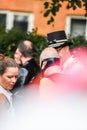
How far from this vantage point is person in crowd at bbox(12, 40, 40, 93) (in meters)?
6.85

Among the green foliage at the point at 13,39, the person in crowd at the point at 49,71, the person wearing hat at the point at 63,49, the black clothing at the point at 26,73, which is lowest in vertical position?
the green foliage at the point at 13,39

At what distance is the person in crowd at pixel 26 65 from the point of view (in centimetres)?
685

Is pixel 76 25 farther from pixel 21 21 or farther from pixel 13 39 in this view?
pixel 13 39

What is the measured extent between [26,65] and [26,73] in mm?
242

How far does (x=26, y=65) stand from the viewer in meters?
7.21

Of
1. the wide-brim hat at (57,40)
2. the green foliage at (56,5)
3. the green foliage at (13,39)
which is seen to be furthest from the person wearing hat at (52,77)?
the green foliage at (13,39)

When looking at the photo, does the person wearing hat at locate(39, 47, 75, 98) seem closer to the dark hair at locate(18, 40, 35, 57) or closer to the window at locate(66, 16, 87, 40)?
the dark hair at locate(18, 40, 35, 57)

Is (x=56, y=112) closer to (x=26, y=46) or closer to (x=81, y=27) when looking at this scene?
(x=26, y=46)

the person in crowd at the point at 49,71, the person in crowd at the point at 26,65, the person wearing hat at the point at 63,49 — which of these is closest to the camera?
the person in crowd at the point at 49,71

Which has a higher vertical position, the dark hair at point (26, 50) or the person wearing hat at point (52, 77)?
the person wearing hat at point (52, 77)

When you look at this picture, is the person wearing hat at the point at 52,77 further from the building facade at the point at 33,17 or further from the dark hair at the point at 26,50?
the building facade at the point at 33,17

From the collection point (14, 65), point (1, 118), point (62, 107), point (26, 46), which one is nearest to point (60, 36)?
point (26, 46)

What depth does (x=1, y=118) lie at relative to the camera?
3846mm

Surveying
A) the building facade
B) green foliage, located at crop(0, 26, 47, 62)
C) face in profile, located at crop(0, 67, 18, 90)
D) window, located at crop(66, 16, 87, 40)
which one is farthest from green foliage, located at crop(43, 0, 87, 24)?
window, located at crop(66, 16, 87, 40)
